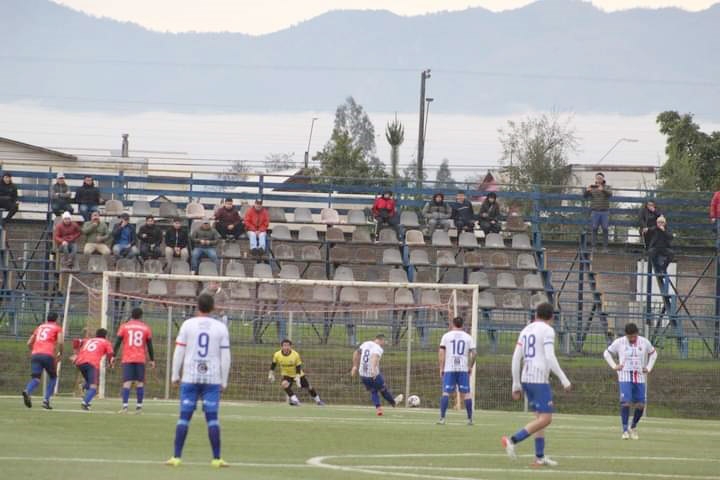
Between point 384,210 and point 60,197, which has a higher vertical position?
point 384,210

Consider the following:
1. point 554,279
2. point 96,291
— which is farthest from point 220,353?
point 554,279

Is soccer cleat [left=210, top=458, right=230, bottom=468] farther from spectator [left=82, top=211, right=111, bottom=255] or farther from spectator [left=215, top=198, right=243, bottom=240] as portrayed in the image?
spectator [left=215, top=198, right=243, bottom=240]

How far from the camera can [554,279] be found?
43.6 meters

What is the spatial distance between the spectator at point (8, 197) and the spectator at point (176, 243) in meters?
4.43

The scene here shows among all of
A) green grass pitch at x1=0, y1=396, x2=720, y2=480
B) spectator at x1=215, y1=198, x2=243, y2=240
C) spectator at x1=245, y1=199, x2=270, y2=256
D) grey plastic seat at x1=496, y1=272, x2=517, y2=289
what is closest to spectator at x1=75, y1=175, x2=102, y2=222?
spectator at x1=215, y1=198, x2=243, y2=240

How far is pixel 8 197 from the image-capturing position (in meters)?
39.4

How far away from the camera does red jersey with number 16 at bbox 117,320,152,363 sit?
25.7 metres

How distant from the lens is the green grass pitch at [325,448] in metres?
15.6

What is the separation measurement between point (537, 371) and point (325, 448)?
3.19 meters

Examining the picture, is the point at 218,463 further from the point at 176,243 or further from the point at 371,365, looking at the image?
the point at 176,243

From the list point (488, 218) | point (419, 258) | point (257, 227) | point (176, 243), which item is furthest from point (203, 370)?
point (488, 218)

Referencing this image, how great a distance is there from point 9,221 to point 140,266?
4731 millimetres

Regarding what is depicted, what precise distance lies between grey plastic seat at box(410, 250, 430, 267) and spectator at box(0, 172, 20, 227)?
11.2 meters

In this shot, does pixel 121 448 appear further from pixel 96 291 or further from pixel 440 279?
pixel 440 279
